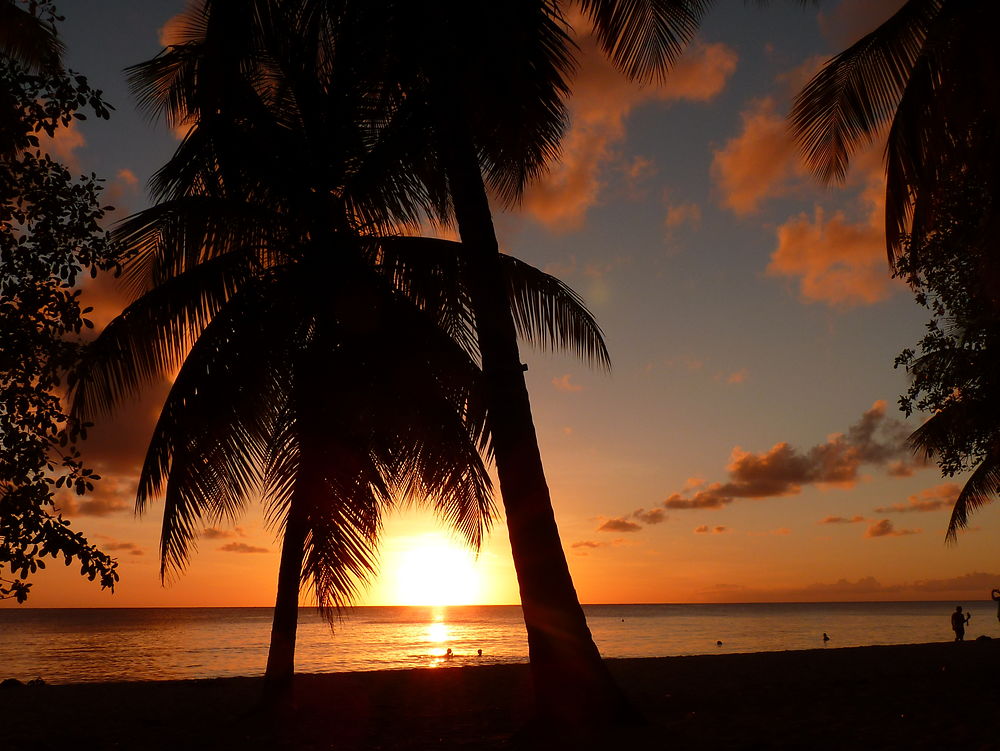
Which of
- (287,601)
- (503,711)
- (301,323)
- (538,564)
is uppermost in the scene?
(301,323)

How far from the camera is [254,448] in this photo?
1039 centimetres

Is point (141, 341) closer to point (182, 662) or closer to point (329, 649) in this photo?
point (182, 662)

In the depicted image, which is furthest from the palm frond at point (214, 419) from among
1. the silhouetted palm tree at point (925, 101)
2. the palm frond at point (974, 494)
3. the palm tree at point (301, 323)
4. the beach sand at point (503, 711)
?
the palm frond at point (974, 494)

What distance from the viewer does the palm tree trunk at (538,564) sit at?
301 inches

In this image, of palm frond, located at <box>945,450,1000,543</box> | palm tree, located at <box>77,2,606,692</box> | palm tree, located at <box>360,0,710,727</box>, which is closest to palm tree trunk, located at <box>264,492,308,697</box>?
palm tree, located at <box>77,2,606,692</box>

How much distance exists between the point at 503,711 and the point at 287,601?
3.58 meters

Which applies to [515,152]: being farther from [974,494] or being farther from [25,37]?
[974,494]

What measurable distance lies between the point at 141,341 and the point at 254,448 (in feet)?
6.47

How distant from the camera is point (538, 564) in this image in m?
7.78

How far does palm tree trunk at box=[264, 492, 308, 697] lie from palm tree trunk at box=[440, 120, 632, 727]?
3387 mm

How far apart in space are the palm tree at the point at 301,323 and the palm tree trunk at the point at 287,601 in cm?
3

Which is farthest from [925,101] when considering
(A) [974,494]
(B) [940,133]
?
(A) [974,494]

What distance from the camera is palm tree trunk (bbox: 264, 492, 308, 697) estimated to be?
9.87 meters

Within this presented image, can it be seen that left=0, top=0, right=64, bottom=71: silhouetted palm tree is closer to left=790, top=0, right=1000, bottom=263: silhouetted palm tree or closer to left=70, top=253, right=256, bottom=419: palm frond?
left=70, top=253, right=256, bottom=419: palm frond
